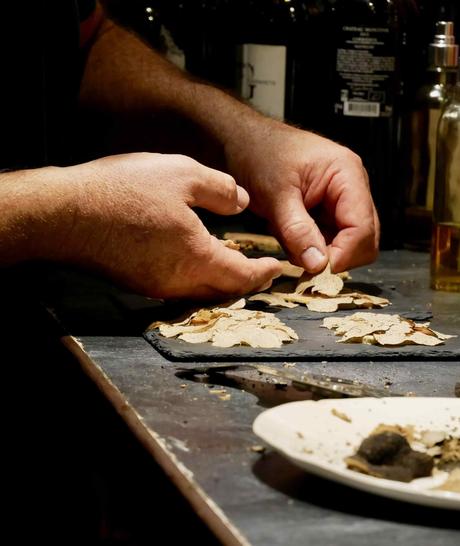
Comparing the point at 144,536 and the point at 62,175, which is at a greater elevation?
the point at 62,175

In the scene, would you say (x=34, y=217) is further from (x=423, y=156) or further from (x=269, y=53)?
(x=423, y=156)

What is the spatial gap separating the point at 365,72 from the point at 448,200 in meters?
0.41

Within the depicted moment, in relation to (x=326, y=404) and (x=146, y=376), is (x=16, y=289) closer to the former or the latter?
(x=146, y=376)

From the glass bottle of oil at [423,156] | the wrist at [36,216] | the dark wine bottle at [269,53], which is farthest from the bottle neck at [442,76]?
the wrist at [36,216]

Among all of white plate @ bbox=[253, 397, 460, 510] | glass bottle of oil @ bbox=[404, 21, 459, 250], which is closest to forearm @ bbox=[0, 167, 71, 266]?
white plate @ bbox=[253, 397, 460, 510]

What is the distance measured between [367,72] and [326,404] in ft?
3.74

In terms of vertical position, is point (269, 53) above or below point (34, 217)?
above

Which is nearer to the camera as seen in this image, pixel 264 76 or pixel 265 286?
pixel 265 286

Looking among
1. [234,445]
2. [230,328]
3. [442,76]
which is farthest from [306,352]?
[442,76]

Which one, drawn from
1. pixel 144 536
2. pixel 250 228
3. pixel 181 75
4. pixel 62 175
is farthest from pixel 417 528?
pixel 250 228

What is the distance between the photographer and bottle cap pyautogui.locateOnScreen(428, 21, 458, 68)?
1768mm

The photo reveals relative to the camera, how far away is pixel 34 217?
1278mm

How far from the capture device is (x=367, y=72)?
188cm

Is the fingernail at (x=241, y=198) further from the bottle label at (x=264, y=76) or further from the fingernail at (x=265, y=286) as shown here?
the bottle label at (x=264, y=76)
